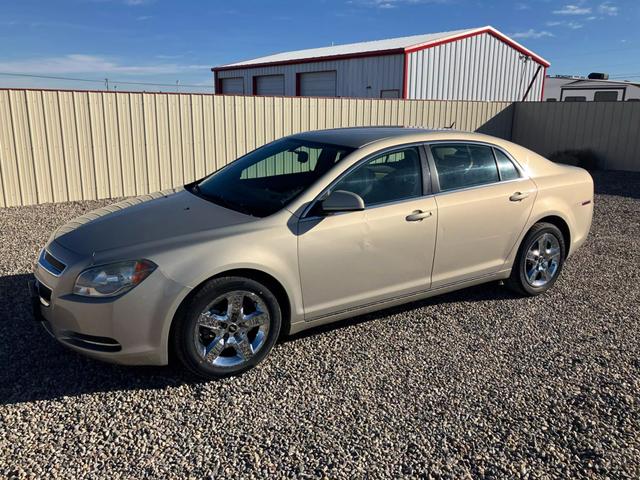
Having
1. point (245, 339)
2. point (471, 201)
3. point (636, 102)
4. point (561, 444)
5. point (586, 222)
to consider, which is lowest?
point (561, 444)

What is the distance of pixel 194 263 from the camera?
127 inches

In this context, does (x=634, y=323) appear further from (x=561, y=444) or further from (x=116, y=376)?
(x=116, y=376)

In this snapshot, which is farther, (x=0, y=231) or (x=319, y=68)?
(x=319, y=68)

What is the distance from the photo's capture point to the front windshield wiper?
3.80 m

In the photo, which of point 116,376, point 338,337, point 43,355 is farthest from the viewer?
point 338,337

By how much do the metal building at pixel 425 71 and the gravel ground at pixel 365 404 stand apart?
1564 centimetres

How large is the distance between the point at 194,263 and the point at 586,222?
4.12 meters

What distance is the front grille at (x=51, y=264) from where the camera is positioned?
A: 3.34 m

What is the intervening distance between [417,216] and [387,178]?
0.38m

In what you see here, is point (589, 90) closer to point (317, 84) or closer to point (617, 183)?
point (317, 84)

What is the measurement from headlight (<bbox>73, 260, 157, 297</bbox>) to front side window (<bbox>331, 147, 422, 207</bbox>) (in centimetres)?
146

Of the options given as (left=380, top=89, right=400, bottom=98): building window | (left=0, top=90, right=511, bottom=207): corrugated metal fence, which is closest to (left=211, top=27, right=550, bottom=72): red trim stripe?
(left=380, top=89, right=400, bottom=98): building window

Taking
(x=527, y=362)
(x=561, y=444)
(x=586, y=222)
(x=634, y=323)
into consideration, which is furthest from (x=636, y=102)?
(x=561, y=444)

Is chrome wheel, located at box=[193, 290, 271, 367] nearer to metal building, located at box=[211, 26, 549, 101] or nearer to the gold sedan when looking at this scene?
the gold sedan
